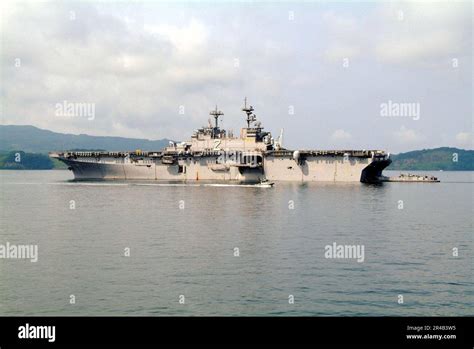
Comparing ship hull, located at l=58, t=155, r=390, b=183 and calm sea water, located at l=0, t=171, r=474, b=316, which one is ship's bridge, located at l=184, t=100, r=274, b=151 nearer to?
ship hull, located at l=58, t=155, r=390, b=183

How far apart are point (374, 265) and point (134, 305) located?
9352 mm

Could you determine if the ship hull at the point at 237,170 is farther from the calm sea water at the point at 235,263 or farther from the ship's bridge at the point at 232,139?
the calm sea water at the point at 235,263

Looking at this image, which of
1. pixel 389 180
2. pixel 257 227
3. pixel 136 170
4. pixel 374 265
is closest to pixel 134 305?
pixel 374 265

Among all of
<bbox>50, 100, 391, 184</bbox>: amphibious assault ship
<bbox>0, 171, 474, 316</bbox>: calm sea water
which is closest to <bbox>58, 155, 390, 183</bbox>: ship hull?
<bbox>50, 100, 391, 184</bbox>: amphibious assault ship

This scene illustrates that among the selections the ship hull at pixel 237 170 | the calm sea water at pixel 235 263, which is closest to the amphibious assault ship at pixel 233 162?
the ship hull at pixel 237 170

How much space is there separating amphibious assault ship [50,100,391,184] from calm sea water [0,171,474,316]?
25163 mm

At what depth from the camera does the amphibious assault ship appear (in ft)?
200

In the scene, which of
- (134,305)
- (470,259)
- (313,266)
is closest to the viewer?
(134,305)

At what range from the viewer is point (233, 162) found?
62625mm

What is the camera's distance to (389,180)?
240 feet

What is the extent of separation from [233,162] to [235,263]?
1724 inches

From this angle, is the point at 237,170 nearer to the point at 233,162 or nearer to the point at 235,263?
the point at 233,162

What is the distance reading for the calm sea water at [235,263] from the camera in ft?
47.8

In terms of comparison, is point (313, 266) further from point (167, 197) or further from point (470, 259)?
point (167, 197)
